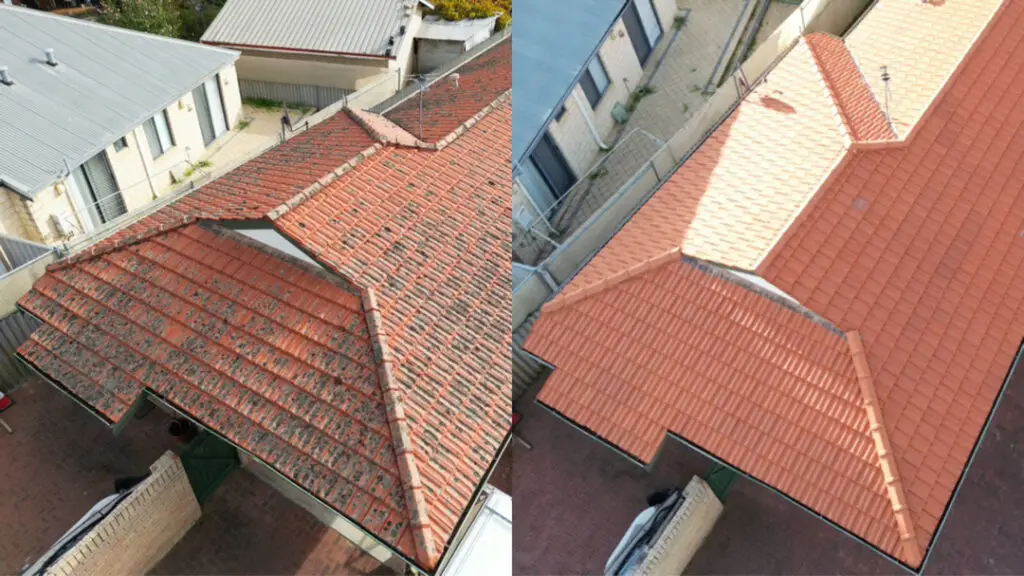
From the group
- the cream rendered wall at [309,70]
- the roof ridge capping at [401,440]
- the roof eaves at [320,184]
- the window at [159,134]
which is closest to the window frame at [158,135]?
the window at [159,134]

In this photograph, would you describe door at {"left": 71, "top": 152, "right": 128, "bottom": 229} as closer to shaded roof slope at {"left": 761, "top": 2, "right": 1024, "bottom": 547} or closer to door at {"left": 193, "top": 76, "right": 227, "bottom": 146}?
door at {"left": 193, "top": 76, "right": 227, "bottom": 146}

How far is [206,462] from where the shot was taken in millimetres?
14055

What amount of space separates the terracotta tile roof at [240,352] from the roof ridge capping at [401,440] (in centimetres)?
10

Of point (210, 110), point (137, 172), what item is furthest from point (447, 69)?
point (137, 172)

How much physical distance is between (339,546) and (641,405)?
A: 6156mm

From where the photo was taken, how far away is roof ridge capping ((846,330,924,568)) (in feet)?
37.2

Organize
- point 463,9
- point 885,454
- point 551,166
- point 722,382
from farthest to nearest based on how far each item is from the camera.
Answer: point 463,9 → point 551,166 → point 722,382 → point 885,454

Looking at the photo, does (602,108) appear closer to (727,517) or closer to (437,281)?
(437,281)

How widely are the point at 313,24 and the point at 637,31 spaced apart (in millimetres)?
11715

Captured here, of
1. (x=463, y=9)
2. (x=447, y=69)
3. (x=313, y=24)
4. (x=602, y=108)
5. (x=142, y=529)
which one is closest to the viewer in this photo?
(x=142, y=529)

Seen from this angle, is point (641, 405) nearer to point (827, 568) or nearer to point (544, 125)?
point (827, 568)

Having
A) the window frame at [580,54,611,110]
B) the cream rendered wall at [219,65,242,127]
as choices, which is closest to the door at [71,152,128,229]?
the cream rendered wall at [219,65,242,127]

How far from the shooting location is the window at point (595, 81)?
1852 cm

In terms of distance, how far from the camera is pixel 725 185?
49.9 ft
